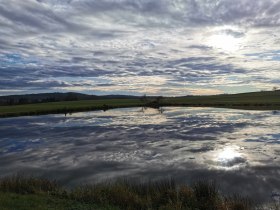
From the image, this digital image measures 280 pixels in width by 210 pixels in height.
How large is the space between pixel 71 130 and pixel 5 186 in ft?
85.0

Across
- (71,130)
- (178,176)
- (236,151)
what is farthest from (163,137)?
(178,176)

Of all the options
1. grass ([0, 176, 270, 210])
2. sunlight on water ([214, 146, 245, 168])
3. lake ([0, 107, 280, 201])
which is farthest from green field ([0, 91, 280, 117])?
grass ([0, 176, 270, 210])

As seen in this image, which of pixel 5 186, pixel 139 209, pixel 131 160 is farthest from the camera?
pixel 131 160

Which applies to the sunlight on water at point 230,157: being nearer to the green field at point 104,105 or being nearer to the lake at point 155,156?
the lake at point 155,156

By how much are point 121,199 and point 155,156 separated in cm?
1152

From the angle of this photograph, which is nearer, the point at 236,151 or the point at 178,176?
the point at 178,176

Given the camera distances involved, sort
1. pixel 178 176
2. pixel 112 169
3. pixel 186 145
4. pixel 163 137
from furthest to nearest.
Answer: pixel 163 137, pixel 186 145, pixel 112 169, pixel 178 176

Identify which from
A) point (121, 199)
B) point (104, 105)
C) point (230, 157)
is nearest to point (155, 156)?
point (230, 157)

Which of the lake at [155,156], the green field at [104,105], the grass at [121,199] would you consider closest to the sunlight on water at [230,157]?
the lake at [155,156]

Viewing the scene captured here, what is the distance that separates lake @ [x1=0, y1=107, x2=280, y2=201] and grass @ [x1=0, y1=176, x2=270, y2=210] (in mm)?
2942

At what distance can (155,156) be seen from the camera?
2397 cm

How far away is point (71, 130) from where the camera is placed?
132ft

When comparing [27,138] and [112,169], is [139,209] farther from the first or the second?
[27,138]

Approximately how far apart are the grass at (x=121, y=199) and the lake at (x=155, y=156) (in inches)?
116
